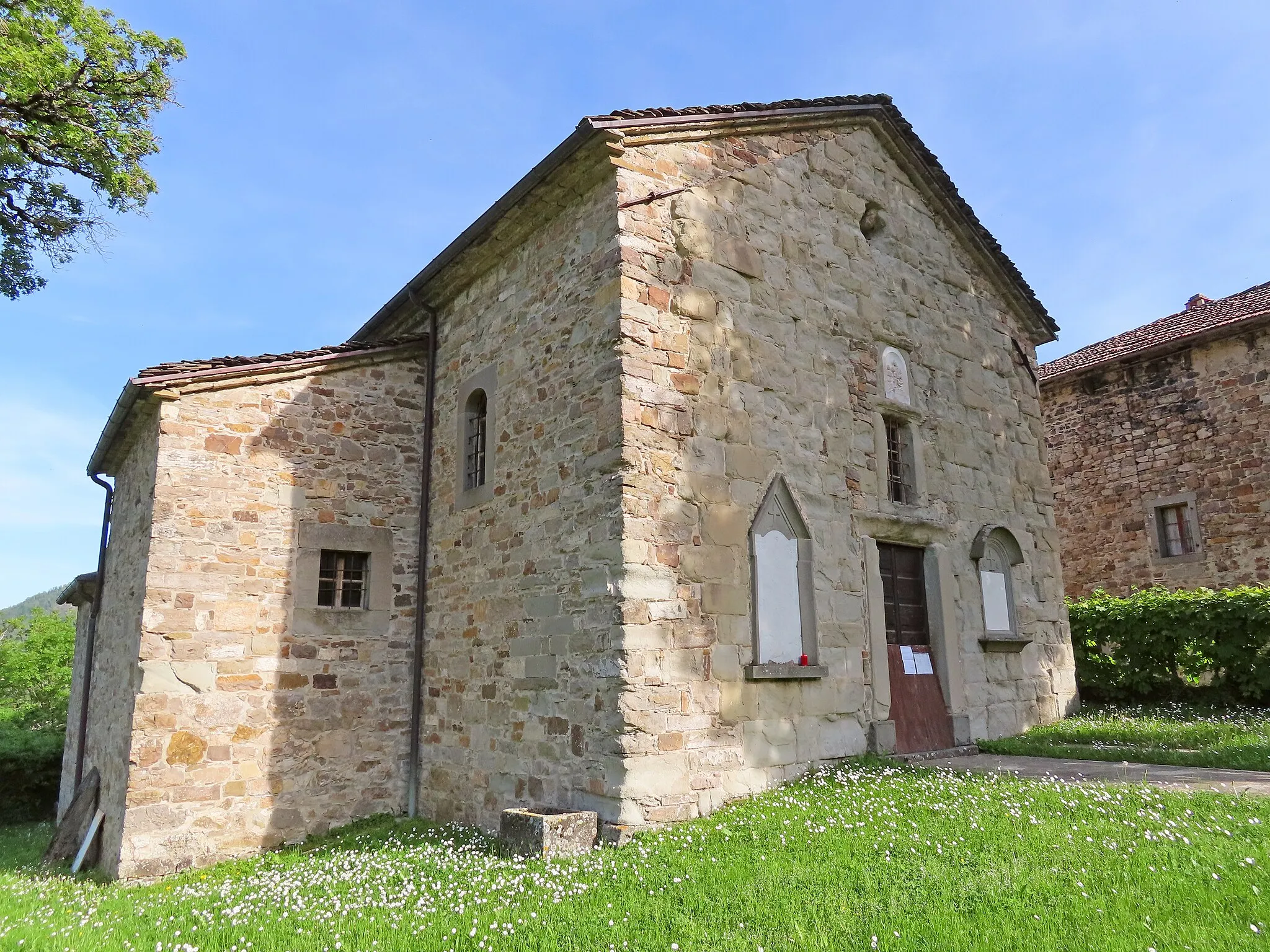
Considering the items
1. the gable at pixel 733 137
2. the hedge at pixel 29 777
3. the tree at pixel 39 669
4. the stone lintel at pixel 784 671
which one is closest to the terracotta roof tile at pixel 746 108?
the gable at pixel 733 137

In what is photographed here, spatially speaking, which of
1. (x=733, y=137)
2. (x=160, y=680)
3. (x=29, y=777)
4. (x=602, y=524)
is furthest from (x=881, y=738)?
(x=29, y=777)

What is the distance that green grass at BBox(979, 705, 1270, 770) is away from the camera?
7098 millimetres

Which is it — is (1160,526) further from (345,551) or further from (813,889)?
(345,551)

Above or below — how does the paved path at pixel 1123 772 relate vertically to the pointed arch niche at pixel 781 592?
below

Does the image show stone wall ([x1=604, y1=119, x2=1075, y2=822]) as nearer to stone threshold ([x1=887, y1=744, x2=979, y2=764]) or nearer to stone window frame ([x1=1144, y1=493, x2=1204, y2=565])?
stone threshold ([x1=887, y1=744, x2=979, y2=764])

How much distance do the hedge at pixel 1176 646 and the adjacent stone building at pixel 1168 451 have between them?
386 cm

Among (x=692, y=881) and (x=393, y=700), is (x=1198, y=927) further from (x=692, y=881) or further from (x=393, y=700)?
(x=393, y=700)

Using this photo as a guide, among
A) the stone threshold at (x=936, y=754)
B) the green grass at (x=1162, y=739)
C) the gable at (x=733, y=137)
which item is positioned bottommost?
the stone threshold at (x=936, y=754)

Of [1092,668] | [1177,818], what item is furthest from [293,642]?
[1092,668]

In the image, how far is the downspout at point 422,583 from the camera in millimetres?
8797

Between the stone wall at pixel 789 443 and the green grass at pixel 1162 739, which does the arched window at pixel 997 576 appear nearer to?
the stone wall at pixel 789 443

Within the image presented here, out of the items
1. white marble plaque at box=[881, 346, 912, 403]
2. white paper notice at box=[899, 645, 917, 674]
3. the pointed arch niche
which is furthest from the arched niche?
the pointed arch niche

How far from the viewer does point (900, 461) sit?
915 centimetres

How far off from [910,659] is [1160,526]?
917cm
